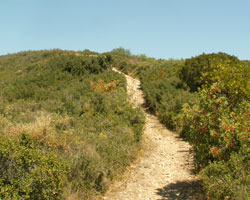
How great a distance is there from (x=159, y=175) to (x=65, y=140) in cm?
322

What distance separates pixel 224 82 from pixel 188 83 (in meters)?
10.7

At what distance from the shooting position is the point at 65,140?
7145 millimetres

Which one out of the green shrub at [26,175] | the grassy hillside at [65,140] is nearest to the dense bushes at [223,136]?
the grassy hillside at [65,140]

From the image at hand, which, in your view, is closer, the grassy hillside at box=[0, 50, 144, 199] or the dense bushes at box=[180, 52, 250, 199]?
the grassy hillside at box=[0, 50, 144, 199]

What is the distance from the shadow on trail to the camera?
6.84 meters

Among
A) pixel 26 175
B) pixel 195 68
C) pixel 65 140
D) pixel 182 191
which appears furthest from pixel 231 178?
pixel 195 68

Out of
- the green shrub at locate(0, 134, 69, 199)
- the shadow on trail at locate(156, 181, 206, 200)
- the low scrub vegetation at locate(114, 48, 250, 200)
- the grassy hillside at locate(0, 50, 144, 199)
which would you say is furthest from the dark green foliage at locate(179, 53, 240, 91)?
the green shrub at locate(0, 134, 69, 199)

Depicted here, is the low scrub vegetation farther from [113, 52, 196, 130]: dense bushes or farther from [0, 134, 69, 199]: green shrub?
[113, 52, 196, 130]: dense bushes

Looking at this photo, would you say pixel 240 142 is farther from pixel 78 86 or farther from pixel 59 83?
pixel 59 83

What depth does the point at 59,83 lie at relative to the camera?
59.3 ft

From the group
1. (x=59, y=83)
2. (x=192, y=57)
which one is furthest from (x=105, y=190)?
(x=192, y=57)

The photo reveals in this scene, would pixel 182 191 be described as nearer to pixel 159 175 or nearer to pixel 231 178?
pixel 159 175

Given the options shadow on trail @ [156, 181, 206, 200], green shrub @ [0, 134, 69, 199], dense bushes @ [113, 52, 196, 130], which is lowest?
shadow on trail @ [156, 181, 206, 200]

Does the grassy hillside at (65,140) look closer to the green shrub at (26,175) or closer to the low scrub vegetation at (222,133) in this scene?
the green shrub at (26,175)
